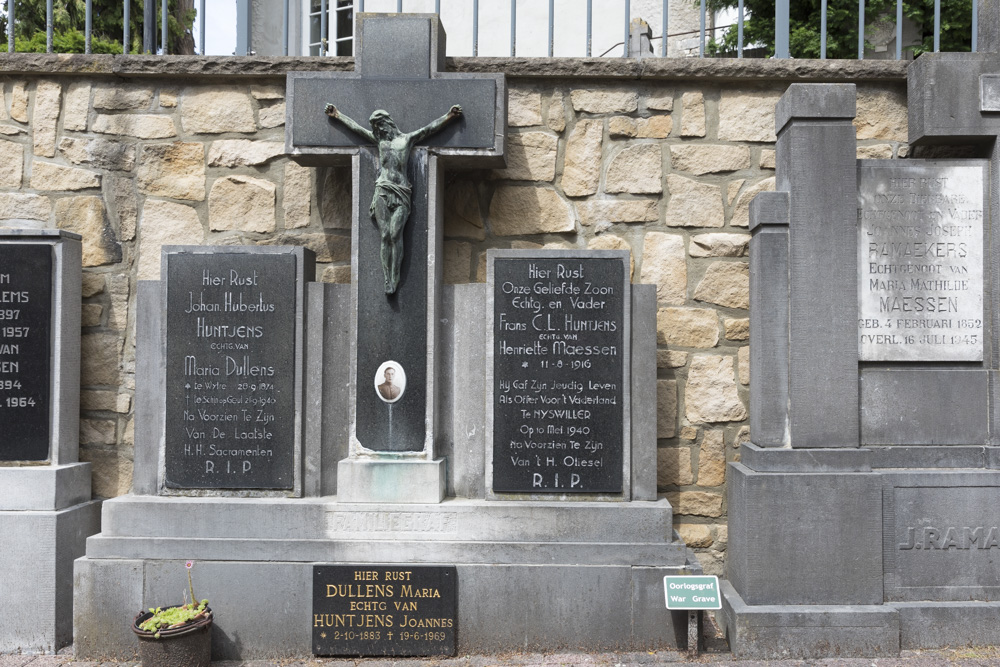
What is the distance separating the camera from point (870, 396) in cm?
411

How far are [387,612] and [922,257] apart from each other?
3281 millimetres

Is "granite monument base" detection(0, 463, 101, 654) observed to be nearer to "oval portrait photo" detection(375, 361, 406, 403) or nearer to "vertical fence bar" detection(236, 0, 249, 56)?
"oval portrait photo" detection(375, 361, 406, 403)

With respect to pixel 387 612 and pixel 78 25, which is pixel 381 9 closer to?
pixel 78 25

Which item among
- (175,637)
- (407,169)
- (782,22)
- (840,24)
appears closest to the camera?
(175,637)

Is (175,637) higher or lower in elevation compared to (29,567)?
lower

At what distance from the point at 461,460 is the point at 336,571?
84 cm

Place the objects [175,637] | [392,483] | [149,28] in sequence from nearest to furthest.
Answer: [175,637] → [392,483] → [149,28]

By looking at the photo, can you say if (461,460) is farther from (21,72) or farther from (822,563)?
(21,72)

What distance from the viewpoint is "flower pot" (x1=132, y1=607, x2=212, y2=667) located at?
3.65 metres

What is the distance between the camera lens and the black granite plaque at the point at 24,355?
4258 millimetres

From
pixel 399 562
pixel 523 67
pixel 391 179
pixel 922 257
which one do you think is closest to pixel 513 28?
pixel 523 67

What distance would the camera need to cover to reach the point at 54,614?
164 inches

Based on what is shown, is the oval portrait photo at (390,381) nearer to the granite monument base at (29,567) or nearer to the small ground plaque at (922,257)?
the granite monument base at (29,567)

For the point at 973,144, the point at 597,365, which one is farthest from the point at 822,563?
the point at 973,144
